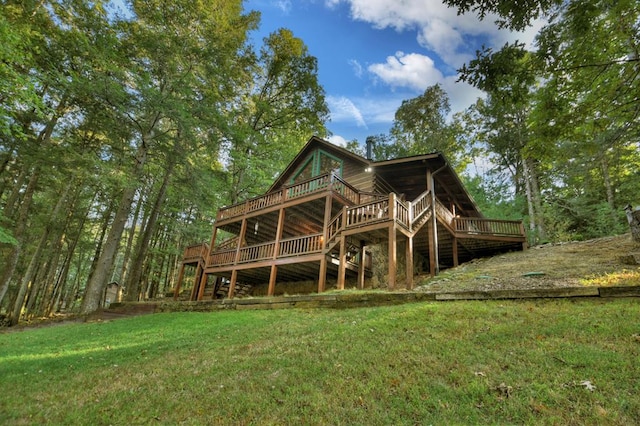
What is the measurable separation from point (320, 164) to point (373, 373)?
1458 centimetres

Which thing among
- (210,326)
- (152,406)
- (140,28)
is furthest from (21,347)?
(140,28)

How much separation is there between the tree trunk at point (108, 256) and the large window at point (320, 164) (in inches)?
324

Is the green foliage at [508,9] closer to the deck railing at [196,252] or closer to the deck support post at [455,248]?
the deck support post at [455,248]

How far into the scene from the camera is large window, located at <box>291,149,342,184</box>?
56.3 feet

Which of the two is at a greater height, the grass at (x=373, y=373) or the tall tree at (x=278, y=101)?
the tall tree at (x=278, y=101)

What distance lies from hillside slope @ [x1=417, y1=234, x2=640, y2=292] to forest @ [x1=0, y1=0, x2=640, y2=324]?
10.3ft

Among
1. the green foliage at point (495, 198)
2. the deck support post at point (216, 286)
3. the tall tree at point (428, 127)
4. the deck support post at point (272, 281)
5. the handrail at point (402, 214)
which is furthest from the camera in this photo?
the tall tree at point (428, 127)

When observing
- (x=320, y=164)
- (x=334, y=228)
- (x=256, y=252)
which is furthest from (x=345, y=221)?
(x=320, y=164)

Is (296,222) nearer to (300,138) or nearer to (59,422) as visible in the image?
(300,138)

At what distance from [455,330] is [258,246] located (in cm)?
1101

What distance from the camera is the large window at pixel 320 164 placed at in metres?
17.2

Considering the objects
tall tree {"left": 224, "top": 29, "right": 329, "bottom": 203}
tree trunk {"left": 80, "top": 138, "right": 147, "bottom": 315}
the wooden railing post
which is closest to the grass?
the wooden railing post

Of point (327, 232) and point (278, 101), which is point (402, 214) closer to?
point (327, 232)

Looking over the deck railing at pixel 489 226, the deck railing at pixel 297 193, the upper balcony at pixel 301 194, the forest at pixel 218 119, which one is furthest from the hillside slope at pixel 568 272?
the deck railing at pixel 297 193
